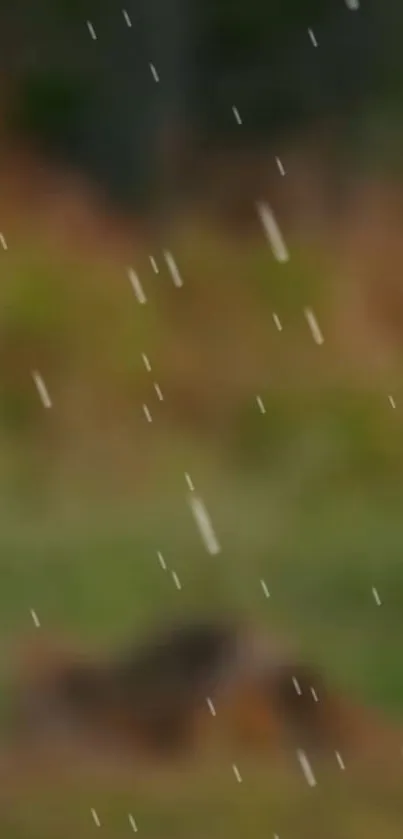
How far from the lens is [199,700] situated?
1.05 meters

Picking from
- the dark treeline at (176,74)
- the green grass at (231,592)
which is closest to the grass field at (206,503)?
the green grass at (231,592)

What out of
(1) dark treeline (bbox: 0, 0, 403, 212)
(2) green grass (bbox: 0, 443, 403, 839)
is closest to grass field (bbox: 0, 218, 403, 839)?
(2) green grass (bbox: 0, 443, 403, 839)

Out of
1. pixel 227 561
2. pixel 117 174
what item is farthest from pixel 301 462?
pixel 117 174

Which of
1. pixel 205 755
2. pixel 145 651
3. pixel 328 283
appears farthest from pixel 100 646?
pixel 328 283

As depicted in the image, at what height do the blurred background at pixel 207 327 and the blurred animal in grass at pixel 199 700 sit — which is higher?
the blurred background at pixel 207 327

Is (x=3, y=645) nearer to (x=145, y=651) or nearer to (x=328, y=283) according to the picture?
(x=145, y=651)

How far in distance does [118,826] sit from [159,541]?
299 mm

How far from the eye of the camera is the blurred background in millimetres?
1039

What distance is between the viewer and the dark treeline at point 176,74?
104cm

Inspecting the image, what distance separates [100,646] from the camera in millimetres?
1059

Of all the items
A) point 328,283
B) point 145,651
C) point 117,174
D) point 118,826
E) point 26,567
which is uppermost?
point 117,174

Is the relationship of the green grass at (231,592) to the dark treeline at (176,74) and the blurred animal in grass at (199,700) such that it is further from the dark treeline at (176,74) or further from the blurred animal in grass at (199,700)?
the dark treeline at (176,74)

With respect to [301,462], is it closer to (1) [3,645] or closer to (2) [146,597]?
(2) [146,597]

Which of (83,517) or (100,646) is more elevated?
(83,517)
